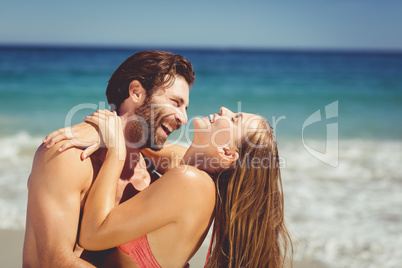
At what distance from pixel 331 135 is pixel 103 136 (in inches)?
393

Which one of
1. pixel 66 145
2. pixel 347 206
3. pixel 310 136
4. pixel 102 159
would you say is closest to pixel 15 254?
pixel 102 159

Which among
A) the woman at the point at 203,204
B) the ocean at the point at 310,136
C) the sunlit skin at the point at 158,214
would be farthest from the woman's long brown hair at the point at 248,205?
the ocean at the point at 310,136

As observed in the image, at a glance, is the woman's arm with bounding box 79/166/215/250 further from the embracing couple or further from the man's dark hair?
the man's dark hair

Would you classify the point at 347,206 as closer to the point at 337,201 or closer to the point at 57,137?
the point at 337,201

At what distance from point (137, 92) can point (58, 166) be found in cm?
87

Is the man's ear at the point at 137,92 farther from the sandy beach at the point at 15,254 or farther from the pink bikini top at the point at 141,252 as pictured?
the sandy beach at the point at 15,254

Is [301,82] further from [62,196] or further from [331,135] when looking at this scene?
[62,196]

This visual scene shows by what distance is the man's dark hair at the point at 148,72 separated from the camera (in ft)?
9.90

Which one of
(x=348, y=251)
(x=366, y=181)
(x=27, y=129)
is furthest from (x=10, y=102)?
(x=348, y=251)

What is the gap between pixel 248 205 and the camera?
2.76 m

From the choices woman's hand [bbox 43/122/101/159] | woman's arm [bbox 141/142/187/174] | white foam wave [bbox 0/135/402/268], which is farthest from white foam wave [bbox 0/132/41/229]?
woman's hand [bbox 43/122/101/159]

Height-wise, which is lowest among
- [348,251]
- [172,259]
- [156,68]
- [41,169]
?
[348,251]

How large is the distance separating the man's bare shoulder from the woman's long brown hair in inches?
33.5

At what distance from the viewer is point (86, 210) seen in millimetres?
2461
